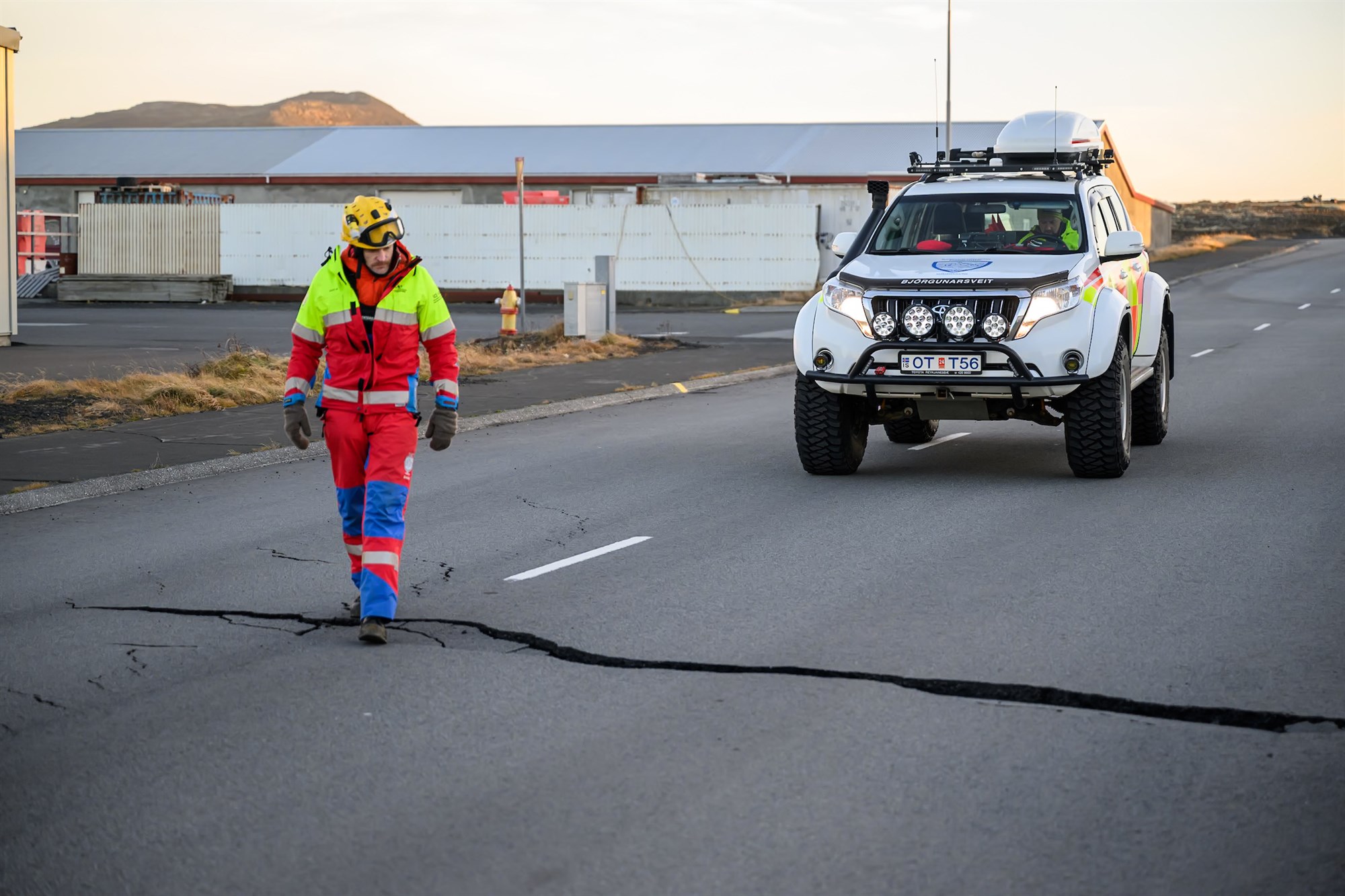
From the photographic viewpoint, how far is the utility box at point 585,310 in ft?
80.6

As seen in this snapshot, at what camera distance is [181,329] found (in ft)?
101

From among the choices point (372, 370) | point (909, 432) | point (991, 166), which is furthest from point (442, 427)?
point (991, 166)

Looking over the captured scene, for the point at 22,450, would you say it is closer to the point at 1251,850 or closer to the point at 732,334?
the point at 1251,850

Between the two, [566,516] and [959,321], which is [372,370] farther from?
[959,321]

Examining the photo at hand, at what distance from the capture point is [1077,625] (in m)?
6.92

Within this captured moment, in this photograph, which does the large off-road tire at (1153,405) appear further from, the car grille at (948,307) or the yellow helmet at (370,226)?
the yellow helmet at (370,226)

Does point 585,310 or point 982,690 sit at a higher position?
point 585,310

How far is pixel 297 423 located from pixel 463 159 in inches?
2009

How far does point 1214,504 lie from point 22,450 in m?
8.94

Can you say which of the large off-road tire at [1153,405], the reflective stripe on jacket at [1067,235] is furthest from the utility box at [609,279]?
the reflective stripe on jacket at [1067,235]

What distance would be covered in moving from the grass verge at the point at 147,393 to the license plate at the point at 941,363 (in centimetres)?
547

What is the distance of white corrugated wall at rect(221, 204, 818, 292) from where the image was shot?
42250 millimetres

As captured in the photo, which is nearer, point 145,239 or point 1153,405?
point 1153,405

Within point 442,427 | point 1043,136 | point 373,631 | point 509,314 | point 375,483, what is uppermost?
point 1043,136
